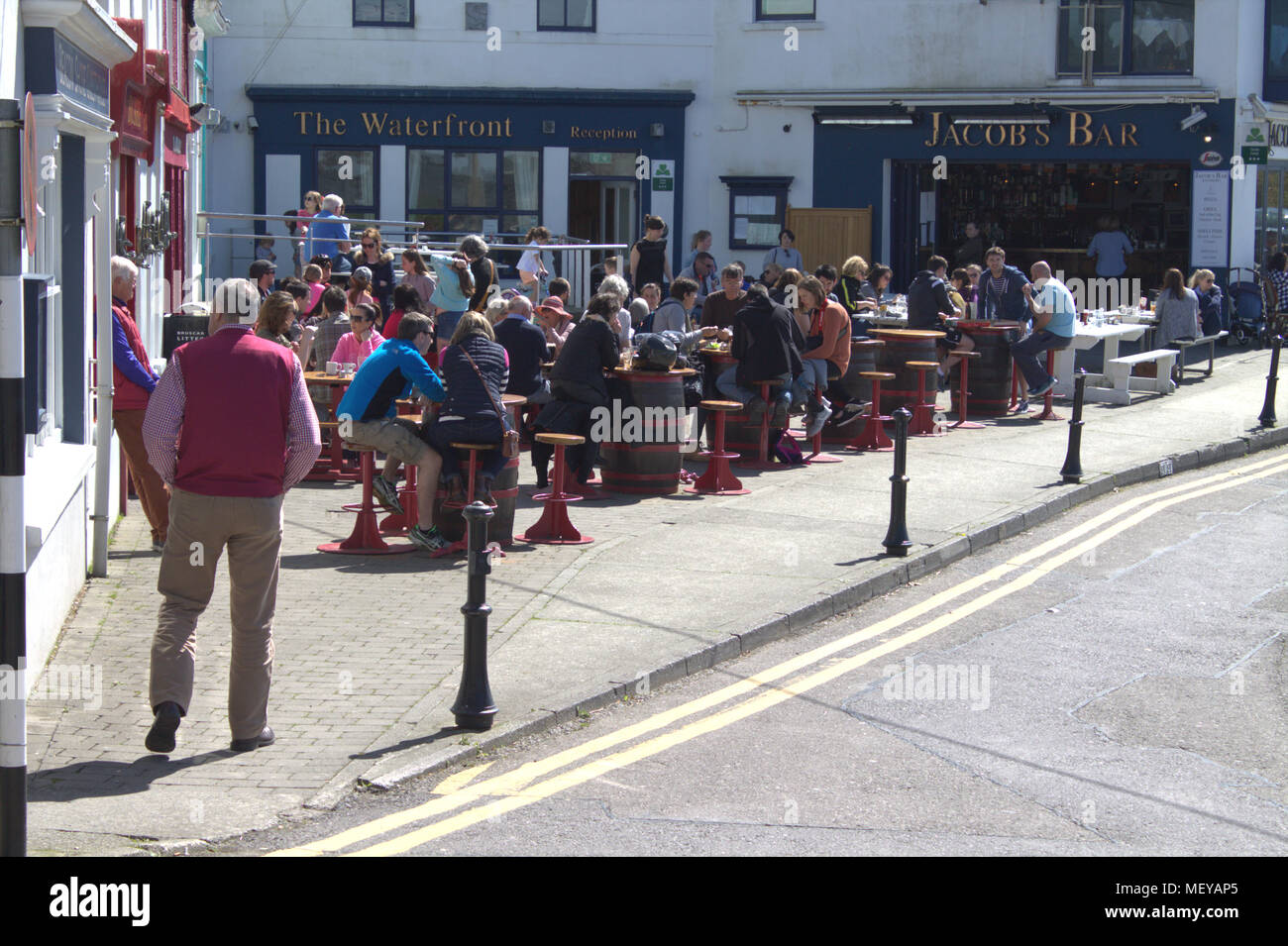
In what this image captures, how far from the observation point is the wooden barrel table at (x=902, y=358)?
17.3m

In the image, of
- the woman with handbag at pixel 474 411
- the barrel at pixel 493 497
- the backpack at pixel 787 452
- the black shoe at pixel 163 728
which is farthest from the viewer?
the backpack at pixel 787 452

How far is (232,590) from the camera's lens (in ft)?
22.8

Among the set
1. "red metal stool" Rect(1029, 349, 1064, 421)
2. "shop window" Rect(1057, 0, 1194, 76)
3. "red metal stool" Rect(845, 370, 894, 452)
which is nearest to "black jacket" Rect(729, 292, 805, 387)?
"red metal stool" Rect(845, 370, 894, 452)

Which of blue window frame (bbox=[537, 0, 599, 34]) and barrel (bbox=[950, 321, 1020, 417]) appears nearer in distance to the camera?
barrel (bbox=[950, 321, 1020, 417])

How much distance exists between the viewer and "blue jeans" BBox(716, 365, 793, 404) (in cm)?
1457

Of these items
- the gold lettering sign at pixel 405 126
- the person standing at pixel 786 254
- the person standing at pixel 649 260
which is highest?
the gold lettering sign at pixel 405 126

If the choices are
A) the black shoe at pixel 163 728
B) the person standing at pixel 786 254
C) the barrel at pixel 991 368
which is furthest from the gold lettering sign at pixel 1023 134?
the black shoe at pixel 163 728

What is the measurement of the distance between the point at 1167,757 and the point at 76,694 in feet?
16.5

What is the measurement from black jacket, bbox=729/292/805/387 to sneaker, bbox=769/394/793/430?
298mm

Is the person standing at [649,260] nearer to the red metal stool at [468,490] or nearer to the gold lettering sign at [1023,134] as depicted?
the gold lettering sign at [1023,134]

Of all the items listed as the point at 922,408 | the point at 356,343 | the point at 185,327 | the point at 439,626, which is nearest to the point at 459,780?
the point at 439,626

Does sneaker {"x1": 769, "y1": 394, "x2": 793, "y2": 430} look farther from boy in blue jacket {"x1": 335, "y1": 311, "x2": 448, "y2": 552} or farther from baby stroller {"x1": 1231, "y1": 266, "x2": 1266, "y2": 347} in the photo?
baby stroller {"x1": 1231, "y1": 266, "x2": 1266, "y2": 347}

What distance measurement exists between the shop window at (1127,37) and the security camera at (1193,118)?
2.41 feet
